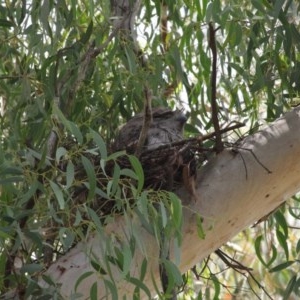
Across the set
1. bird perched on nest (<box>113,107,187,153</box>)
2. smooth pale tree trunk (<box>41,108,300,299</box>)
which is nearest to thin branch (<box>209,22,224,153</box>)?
smooth pale tree trunk (<box>41,108,300,299</box>)

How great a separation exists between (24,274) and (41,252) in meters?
0.16

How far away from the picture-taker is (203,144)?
2766 mm

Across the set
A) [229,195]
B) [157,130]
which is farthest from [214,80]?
[157,130]

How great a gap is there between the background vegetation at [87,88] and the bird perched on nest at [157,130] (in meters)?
0.04

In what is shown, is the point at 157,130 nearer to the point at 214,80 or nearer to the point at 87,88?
the point at 87,88

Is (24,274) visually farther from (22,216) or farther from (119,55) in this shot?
(119,55)

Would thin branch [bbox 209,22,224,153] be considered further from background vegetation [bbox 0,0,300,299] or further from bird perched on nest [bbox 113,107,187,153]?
bird perched on nest [bbox 113,107,187,153]

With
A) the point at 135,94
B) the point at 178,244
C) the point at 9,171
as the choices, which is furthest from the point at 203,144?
the point at 9,171

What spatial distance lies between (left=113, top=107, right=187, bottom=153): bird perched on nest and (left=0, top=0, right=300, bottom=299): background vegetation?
0.04m

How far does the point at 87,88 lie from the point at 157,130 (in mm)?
337

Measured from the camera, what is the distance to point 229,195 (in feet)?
8.08

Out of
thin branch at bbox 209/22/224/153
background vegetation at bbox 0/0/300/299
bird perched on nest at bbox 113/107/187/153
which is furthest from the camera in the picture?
bird perched on nest at bbox 113/107/187/153

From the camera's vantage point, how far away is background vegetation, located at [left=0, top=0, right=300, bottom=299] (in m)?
2.28

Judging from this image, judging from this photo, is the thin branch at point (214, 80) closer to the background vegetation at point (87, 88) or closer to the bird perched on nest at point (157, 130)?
the background vegetation at point (87, 88)
